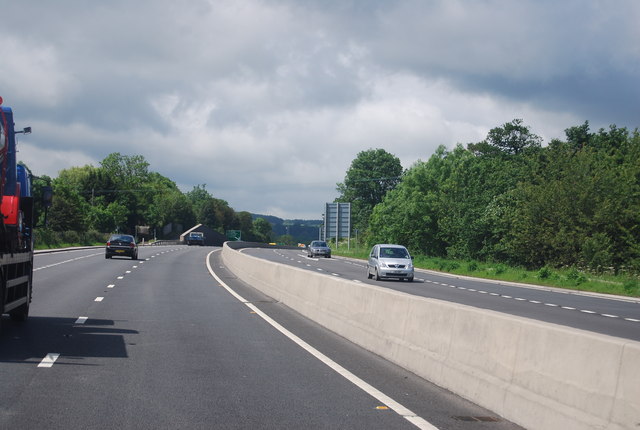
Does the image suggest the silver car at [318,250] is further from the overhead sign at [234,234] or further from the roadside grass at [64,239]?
the overhead sign at [234,234]

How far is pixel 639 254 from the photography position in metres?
49.8

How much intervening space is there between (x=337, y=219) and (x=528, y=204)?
3231 cm

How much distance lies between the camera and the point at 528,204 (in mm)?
55750

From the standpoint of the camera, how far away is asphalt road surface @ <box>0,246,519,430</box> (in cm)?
685

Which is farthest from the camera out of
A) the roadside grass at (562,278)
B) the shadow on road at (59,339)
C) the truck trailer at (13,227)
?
the roadside grass at (562,278)

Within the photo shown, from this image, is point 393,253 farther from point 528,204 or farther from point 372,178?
point 372,178

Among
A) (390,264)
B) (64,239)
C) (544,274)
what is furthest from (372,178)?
(390,264)

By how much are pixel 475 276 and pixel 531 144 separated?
6223 centimetres

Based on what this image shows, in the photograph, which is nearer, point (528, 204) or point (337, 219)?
point (528, 204)

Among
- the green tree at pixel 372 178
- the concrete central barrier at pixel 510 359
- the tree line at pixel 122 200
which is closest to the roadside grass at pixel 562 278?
the concrete central barrier at pixel 510 359

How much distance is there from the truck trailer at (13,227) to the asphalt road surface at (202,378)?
2.00 ft

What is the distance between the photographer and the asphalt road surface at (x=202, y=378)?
685 cm

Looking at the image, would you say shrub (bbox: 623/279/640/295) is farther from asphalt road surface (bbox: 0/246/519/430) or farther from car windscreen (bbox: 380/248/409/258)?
asphalt road surface (bbox: 0/246/519/430)

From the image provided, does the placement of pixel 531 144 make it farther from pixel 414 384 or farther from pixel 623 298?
pixel 414 384
